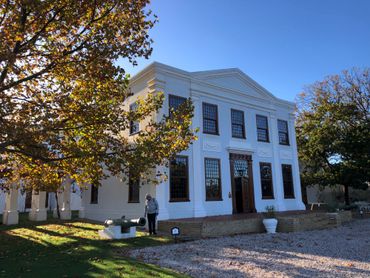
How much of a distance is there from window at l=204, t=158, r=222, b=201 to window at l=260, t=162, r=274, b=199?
3798 millimetres

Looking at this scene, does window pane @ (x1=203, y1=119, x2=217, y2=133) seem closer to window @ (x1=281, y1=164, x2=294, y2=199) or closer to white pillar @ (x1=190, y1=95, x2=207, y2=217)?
white pillar @ (x1=190, y1=95, x2=207, y2=217)

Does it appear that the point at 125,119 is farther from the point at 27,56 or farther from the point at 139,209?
the point at 139,209

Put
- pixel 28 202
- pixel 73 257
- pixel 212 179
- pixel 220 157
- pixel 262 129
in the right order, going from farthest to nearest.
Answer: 1. pixel 28 202
2. pixel 262 129
3. pixel 220 157
4. pixel 212 179
5. pixel 73 257

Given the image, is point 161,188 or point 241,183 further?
point 241,183

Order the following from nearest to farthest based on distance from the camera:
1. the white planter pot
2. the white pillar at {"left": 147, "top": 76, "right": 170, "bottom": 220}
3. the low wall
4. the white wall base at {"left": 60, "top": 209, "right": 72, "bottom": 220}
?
the low wall, the white planter pot, the white pillar at {"left": 147, "top": 76, "right": 170, "bottom": 220}, the white wall base at {"left": 60, "top": 209, "right": 72, "bottom": 220}

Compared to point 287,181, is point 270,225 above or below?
below

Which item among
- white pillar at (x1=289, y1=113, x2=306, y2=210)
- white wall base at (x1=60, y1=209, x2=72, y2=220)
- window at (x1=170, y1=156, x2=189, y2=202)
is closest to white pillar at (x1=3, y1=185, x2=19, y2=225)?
white wall base at (x1=60, y1=209, x2=72, y2=220)

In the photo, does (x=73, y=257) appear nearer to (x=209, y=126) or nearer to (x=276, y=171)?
(x=209, y=126)

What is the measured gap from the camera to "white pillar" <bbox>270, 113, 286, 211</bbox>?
68.2 ft

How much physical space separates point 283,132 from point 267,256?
1480cm

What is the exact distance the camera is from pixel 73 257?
906cm

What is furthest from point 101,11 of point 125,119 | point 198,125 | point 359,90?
point 359,90

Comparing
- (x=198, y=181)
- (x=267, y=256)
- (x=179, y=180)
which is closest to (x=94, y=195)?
(x=179, y=180)

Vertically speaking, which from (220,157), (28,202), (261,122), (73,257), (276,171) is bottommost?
(73,257)
